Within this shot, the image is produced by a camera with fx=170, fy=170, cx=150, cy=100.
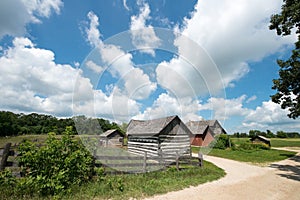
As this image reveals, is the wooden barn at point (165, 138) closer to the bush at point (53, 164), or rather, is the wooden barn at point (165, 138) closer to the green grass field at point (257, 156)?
the green grass field at point (257, 156)

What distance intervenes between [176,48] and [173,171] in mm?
7742

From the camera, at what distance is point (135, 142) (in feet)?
Result: 61.3

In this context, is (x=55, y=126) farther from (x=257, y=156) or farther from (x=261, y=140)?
(x=261, y=140)

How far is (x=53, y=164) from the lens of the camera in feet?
17.0

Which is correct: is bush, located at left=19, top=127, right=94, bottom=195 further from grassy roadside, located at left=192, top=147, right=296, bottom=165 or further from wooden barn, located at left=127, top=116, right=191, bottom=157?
grassy roadside, located at left=192, top=147, right=296, bottom=165

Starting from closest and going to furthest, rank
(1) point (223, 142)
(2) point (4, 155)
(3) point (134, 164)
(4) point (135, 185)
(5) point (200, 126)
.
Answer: (2) point (4, 155)
(4) point (135, 185)
(3) point (134, 164)
(1) point (223, 142)
(5) point (200, 126)

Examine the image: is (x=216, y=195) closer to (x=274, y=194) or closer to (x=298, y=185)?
(x=274, y=194)

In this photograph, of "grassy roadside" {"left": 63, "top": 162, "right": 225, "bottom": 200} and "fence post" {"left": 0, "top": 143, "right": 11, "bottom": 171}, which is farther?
"fence post" {"left": 0, "top": 143, "right": 11, "bottom": 171}

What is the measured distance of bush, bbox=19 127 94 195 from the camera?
493 cm

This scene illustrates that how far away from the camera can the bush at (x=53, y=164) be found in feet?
16.2

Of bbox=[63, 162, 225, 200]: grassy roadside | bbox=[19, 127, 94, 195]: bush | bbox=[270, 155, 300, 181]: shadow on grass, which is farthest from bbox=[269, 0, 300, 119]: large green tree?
bbox=[19, 127, 94, 195]: bush

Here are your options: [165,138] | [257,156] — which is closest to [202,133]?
[257,156]

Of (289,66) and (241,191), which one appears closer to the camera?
(241,191)

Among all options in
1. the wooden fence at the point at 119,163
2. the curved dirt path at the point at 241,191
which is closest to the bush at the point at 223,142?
the wooden fence at the point at 119,163
